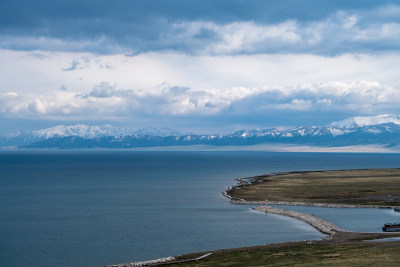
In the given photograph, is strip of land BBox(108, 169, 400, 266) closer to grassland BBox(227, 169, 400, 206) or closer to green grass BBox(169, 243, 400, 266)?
green grass BBox(169, 243, 400, 266)

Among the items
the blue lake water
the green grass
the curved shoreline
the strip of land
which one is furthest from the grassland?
the green grass

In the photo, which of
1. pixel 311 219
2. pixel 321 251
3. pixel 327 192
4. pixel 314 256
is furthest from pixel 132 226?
pixel 327 192

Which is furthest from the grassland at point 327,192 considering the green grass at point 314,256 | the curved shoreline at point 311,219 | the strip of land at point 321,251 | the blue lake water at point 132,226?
the green grass at point 314,256

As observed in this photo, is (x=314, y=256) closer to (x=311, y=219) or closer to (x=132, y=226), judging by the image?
(x=311, y=219)

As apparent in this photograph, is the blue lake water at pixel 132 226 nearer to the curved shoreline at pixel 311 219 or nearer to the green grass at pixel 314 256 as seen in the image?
the curved shoreline at pixel 311 219

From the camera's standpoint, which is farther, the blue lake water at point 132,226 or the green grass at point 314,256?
the blue lake water at point 132,226

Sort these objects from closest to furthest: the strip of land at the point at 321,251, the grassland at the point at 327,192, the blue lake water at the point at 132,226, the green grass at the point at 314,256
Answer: the green grass at the point at 314,256
the strip of land at the point at 321,251
the blue lake water at the point at 132,226
the grassland at the point at 327,192

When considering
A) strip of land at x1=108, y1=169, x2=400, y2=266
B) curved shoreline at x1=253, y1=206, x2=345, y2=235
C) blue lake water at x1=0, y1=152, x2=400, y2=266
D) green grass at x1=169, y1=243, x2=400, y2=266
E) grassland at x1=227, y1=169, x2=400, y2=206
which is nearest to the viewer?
green grass at x1=169, y1=243, x2=400, y2=266

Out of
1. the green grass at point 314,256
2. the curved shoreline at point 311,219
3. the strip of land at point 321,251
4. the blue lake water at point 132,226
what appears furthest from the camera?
the curved shoreline at point 311,219

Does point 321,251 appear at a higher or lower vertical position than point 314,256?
lower

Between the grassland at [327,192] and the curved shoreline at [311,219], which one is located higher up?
the grassland at [327,192]

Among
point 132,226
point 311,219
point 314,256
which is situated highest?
point 314,256
